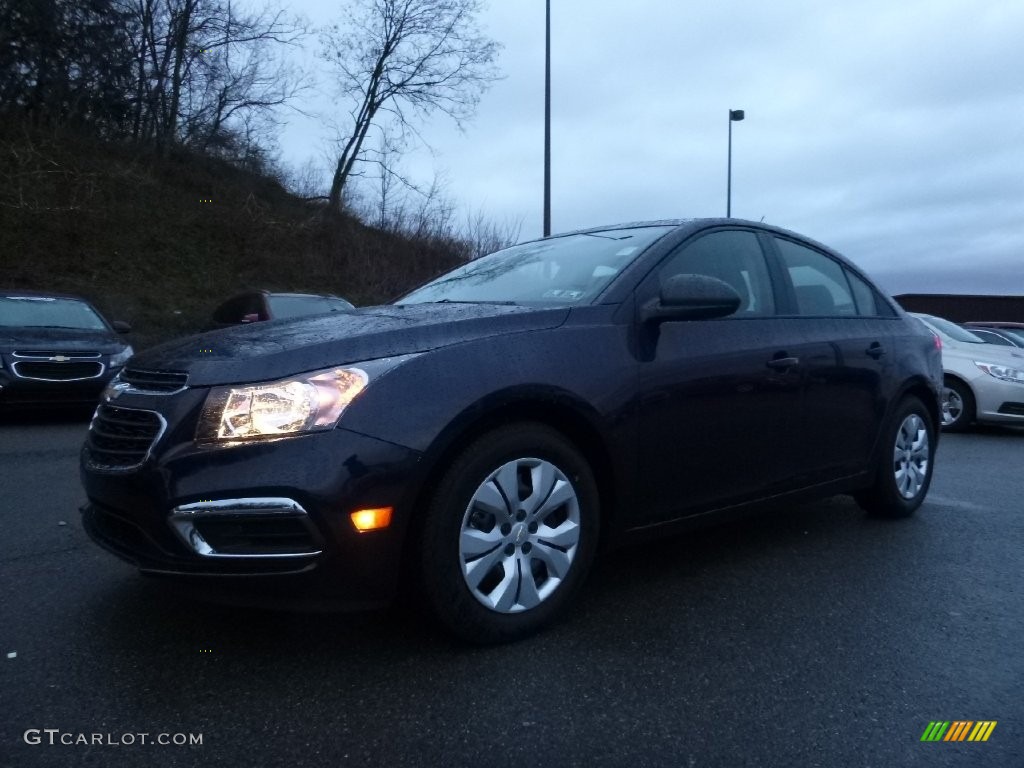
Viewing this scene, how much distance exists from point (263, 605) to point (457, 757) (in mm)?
762

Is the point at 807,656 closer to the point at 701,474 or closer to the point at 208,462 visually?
the point at 701,474

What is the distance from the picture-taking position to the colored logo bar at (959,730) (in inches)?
96.0

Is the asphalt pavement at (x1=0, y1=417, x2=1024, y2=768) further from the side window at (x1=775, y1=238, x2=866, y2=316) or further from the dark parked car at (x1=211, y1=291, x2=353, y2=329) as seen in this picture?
the dark parked car at (x1=211, y1=291, x2=353, y2=329)

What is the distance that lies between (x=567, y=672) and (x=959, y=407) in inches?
340

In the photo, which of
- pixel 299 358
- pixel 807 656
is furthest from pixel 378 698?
pixel 807 656

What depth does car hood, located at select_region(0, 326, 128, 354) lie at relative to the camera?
8.74 metres

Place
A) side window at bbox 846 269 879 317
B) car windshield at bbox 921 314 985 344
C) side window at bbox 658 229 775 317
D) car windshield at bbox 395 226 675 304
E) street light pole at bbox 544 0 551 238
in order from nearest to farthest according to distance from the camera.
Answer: car windshield at bbox 395 226 675 304 < side window at bbox 658 229 775 317 < side window at bbox 846 269 879 317 < car windshield at bbox 921 314 985 344 < street light pole at bbox 544 0 551 238

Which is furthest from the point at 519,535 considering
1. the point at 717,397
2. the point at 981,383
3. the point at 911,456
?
the point at 981,383

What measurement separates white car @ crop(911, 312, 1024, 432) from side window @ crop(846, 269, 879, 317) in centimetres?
518

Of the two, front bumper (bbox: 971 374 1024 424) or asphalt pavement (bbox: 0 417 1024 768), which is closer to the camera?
asphalt pavement (bbox: 0 417 1024 768)

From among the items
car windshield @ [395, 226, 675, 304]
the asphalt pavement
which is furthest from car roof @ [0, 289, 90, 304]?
car windshield @ [395, 226, 675, 304]

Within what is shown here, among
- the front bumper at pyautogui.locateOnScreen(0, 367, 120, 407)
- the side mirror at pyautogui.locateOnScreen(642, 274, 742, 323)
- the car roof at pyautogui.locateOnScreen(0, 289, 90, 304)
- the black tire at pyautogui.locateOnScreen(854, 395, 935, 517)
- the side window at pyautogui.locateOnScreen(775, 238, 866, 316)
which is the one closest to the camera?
the side mirror at pyautogui.locateOnScreen(642, 274, 742, 323)

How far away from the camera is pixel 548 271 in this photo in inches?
155

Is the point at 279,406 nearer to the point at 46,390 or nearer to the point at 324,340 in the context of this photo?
the point at 324,340
